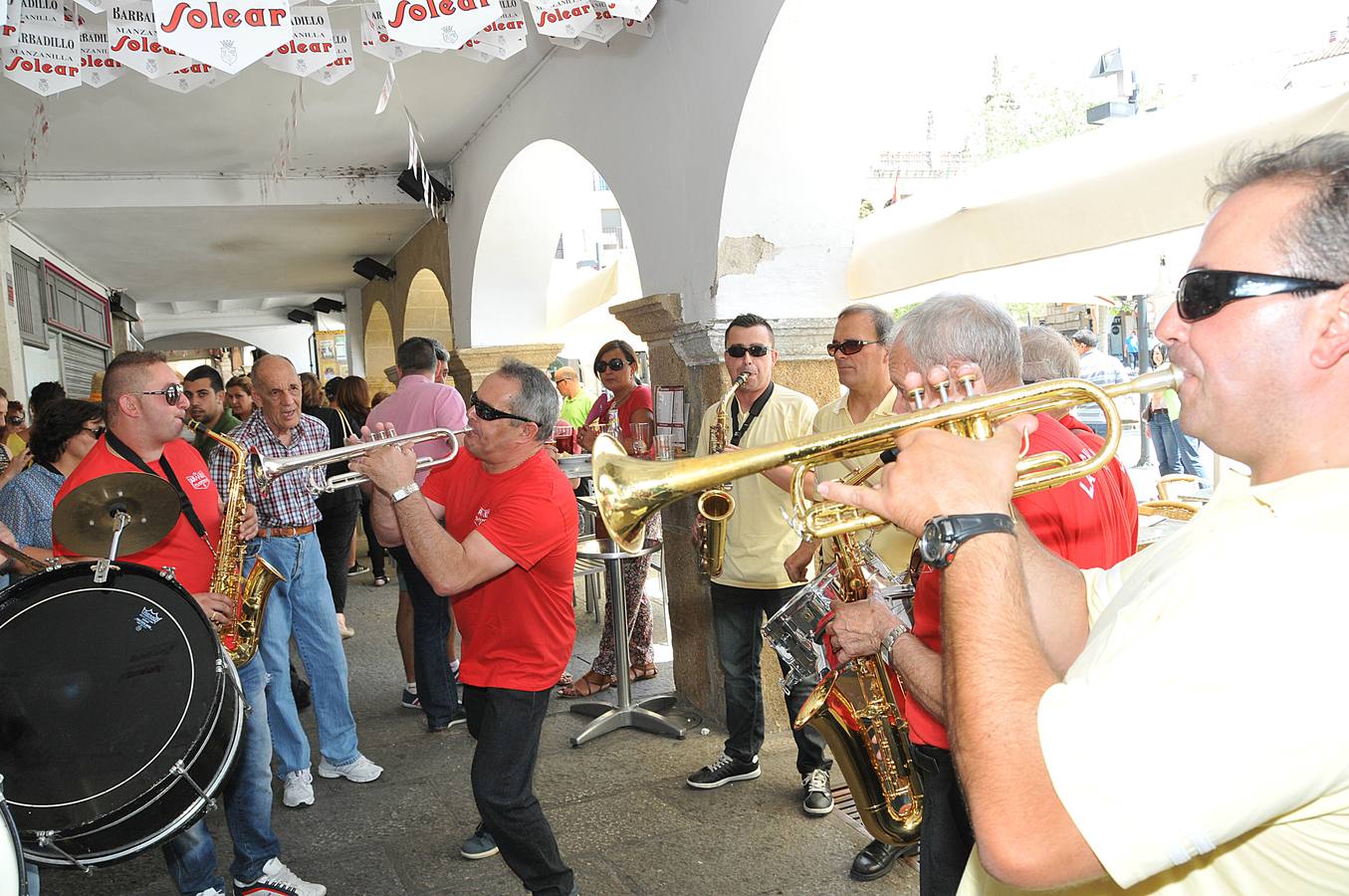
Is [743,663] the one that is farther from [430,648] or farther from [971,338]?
[971,338]

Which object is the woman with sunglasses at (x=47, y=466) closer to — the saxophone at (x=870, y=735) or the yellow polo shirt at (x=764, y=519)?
the yellow polo shirt at (x=764, y=519)

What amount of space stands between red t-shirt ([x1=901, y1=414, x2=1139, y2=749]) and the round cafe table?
2.67m

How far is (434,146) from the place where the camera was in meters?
8.70

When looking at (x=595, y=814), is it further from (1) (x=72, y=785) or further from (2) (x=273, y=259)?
(2) (x=273, y=259)

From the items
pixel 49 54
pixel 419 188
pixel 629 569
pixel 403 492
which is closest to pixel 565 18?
pixel 49 54

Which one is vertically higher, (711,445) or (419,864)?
(711,445)

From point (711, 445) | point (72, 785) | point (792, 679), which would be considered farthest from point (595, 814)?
point (72, 785)

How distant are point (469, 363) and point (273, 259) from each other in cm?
629

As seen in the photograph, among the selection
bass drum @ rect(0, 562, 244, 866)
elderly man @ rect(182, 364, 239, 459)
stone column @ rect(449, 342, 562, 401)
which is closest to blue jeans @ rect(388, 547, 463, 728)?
elderly man @ rect(182, 364, 239, 459)

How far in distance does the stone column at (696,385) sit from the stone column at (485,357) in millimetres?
3552

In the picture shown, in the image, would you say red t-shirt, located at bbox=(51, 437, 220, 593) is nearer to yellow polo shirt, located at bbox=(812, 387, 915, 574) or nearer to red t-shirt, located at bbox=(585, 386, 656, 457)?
yellow polo shirt, located at bbox=(812, 387, 915, 574)

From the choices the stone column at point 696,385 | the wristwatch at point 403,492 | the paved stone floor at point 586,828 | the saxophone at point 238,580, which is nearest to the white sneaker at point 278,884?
the paved stone floor at point 586,828

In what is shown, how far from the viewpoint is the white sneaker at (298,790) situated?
4227mm

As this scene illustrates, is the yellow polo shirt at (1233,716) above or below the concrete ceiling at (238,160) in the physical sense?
below
